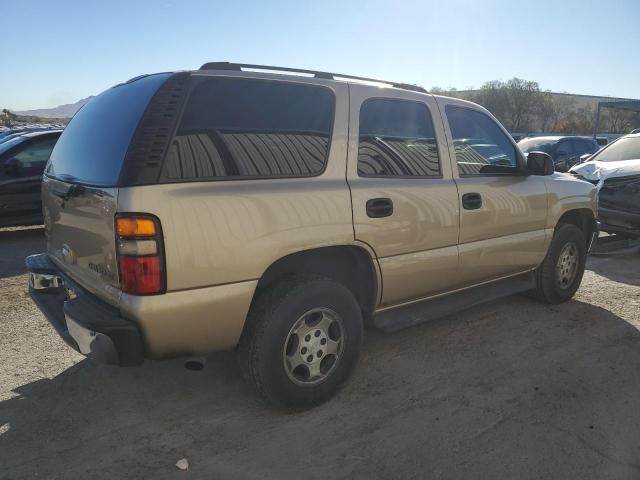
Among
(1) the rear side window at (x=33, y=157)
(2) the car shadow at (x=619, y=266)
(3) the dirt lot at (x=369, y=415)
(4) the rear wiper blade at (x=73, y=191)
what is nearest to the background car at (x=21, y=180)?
(1) the rear side window at (x=33, y=157)

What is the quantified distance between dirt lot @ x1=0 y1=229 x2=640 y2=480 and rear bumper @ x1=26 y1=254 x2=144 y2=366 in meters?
0.57

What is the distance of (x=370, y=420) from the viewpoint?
3.00 meters

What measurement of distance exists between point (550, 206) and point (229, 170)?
317cm

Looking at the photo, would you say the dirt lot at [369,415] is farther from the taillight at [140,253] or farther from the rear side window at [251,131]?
the rear side window at [251,131]

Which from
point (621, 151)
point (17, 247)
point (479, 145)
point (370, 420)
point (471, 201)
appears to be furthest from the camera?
point (621, 151)

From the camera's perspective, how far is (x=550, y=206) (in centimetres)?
457

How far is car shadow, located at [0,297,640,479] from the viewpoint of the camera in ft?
8.48

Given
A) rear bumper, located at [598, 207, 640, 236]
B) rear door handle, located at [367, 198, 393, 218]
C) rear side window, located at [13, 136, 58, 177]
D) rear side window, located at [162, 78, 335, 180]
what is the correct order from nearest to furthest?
rear side window, located at [162, 78, 335, 180], rear door handle, located at [367, 198, 393, 218], rear bumper, located at [598, 207, 640, 236], rear side window, located at [13, 136, 58, 177]

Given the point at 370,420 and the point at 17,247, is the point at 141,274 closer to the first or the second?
the point at 370,420

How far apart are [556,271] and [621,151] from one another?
4883 mm

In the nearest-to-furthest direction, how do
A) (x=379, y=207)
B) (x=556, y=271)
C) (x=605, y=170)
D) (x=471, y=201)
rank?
(x=379, y=207) < (x=471, y=201) < (x=556, y=271) < (x=605, y=170)

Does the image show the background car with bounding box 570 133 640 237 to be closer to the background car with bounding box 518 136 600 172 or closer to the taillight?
the background car with bounding box 518 136 600 172

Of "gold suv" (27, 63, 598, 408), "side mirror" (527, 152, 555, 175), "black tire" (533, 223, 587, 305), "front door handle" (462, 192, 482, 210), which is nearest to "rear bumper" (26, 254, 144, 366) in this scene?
"gold suv" (27, 63, 598, 408)

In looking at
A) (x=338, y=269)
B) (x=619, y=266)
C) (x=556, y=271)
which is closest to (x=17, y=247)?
(x=338, y=269)
